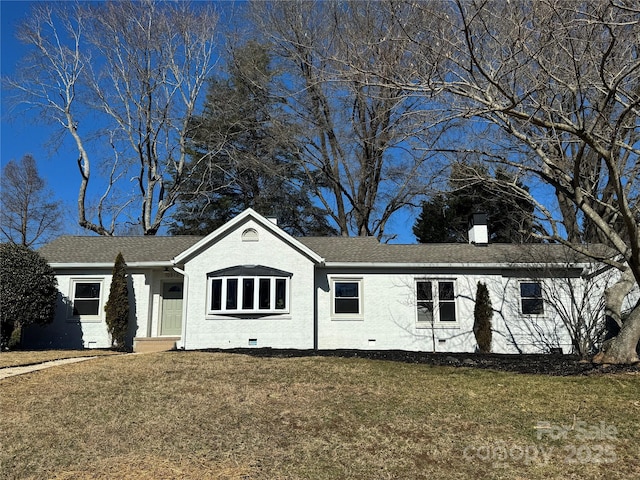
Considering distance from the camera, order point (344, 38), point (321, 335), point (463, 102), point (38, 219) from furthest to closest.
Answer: point (38, 219)
point (321, 335)
point (344, 38)
point (463, 102)

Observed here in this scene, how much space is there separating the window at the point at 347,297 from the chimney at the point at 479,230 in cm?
476

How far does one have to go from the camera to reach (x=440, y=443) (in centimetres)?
625

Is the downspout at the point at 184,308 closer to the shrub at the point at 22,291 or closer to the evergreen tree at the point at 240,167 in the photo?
the shrub at the point at 22,291

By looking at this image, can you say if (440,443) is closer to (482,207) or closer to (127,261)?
(127,261)

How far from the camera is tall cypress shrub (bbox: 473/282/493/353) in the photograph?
1480cm

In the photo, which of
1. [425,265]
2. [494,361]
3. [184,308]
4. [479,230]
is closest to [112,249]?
[184,308]

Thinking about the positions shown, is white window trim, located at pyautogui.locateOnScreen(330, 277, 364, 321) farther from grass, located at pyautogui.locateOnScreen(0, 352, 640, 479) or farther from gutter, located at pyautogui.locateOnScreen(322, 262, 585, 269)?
grass, located at pyautogui.locateOnScreen(0, 352, 640, 479)

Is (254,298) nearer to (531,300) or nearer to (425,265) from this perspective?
(425,265)

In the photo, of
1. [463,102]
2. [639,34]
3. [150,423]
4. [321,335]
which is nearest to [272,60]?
[321,335]

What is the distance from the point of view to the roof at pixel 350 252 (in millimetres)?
15242

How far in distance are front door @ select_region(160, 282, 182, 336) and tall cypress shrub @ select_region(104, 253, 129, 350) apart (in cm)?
114

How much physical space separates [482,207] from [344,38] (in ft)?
56.3

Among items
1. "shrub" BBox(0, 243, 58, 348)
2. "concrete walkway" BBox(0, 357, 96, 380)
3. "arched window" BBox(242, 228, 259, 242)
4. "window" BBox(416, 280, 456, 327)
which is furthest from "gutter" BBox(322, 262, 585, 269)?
"shrub" BBox(0, 243, 58, 348)

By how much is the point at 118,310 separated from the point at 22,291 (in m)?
2.48
